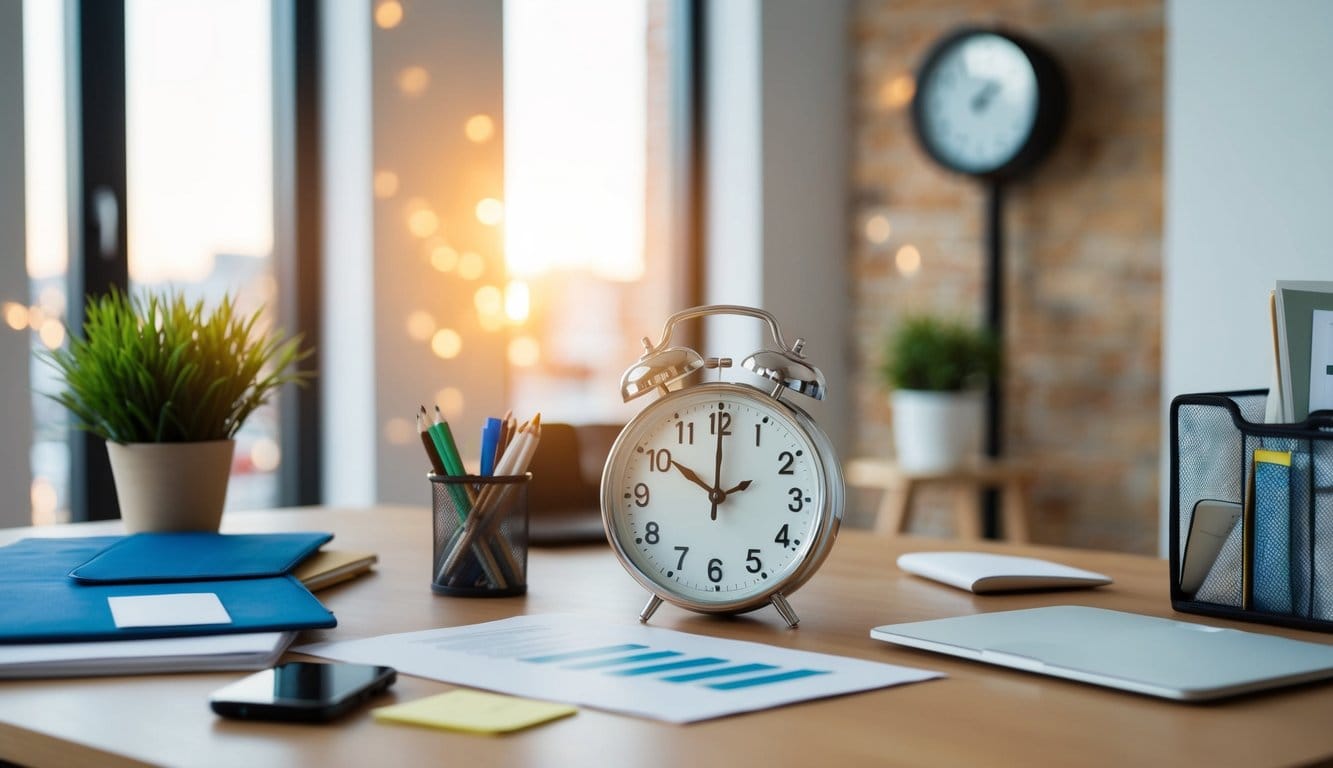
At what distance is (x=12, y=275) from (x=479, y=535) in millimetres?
1586

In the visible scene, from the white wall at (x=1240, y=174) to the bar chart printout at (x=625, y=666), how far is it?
82.9 inches

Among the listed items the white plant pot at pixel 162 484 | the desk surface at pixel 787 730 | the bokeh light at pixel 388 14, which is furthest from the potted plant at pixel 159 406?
the bokeh light at pixel 388 14

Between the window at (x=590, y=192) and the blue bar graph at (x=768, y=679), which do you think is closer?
the blue bar graph at (x=768, y=679)

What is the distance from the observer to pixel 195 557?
3.65 feet

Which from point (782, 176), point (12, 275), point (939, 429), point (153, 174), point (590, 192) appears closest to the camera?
point (12, 275)

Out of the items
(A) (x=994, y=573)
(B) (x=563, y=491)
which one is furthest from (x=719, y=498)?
(B) (x=563, y=491)

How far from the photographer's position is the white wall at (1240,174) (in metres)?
2.66

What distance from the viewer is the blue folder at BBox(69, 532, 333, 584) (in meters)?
1.03

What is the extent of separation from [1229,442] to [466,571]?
623mm

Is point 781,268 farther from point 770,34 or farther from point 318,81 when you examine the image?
point 318,81

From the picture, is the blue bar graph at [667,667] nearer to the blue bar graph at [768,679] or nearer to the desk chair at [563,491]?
the blue bar graph at [768,679]

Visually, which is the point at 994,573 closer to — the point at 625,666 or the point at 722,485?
the point at 722,485

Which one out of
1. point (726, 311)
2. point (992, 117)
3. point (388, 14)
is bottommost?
point (726, 311)

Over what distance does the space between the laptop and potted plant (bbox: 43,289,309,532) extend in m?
0.73
